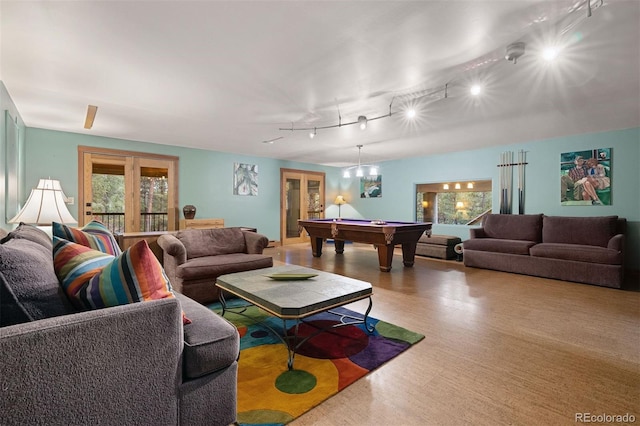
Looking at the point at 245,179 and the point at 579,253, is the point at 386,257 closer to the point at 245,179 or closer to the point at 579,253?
the point at 579,253

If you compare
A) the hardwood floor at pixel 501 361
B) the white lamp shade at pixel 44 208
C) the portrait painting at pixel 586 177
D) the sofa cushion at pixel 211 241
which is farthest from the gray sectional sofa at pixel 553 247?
the white lamp shade at pixel 44 208

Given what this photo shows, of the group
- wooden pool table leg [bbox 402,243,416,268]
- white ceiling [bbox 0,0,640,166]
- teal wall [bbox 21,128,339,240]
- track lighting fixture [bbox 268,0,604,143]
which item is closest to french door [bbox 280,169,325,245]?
teal wall [bbox 21,128,339,240]

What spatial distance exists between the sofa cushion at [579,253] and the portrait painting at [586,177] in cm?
111

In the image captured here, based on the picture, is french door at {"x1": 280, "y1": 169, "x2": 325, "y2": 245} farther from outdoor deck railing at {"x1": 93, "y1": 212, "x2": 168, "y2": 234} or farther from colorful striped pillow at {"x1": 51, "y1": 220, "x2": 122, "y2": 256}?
colorful striped pillow at {"x1": 51, "y1": 220, "x2": 122, "y2": 256}

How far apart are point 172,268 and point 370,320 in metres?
2.23

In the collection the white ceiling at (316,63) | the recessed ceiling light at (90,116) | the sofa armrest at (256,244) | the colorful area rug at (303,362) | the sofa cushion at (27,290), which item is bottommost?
the colorful area rug at (303,362)

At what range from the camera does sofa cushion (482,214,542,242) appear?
536 centimetres

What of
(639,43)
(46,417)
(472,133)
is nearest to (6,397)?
(46,417)

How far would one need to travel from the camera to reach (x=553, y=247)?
462 cm

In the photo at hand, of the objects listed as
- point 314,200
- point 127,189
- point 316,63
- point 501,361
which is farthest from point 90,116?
point 314,200

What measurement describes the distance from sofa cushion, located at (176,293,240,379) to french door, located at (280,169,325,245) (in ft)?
22.4

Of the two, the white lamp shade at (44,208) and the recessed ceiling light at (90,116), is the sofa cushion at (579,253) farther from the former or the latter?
the recessed ceiling light at (90,116)

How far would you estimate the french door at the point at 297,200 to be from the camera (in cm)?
834

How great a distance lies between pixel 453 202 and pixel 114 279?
24.5 feet
